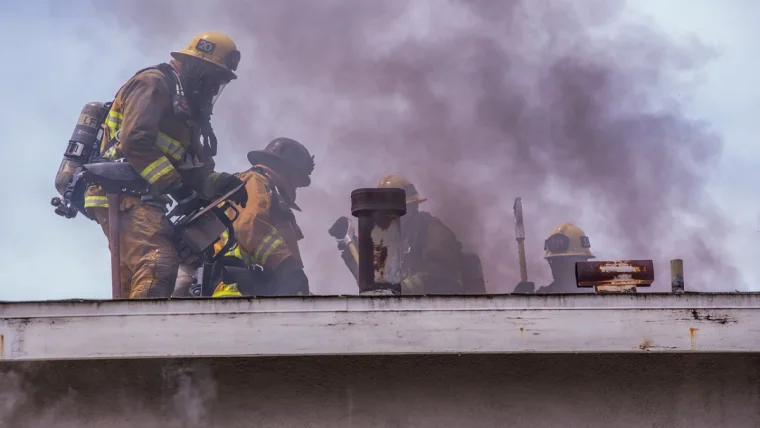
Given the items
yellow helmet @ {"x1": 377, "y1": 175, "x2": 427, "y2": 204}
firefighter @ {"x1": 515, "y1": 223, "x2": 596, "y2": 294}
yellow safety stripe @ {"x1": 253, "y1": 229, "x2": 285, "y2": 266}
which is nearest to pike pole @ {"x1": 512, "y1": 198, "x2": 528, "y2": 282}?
yellow helmet @ {"x1": 377, "y1": 175, "x2": 427, "y2": 204}

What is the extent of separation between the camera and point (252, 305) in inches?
162

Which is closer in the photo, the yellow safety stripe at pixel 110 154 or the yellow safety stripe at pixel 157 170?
the yellow safety stripe at pixel 157 170

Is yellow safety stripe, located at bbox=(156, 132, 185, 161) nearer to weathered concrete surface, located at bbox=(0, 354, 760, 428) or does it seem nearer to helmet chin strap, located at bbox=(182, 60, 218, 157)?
helmet chin strap, located at bbox=(182, 60, 218, 157)

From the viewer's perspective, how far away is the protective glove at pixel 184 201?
42.2 ft

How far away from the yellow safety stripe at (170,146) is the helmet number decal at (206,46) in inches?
70.3

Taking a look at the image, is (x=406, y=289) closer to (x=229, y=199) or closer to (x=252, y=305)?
(x=229, y=199)

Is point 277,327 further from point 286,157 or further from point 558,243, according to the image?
point 558,243

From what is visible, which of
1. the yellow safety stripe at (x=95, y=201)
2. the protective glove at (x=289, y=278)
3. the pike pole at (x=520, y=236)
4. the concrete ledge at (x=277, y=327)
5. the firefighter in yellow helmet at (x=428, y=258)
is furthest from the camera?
the pike pole at (x=520, y=236)

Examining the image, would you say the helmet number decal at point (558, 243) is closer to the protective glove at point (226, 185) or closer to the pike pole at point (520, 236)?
the pike pole at point (520, 236)

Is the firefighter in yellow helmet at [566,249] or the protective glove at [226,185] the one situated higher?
the protective glove at [226,185]

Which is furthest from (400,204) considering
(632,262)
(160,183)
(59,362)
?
(160,183)

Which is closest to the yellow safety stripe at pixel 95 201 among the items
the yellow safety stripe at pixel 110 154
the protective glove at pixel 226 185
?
the yellow safety stripe at pixel 110 154

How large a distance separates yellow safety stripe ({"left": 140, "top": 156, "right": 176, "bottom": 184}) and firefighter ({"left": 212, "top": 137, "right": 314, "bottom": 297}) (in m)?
1.99

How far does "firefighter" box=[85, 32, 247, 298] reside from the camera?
12320 millimetres
